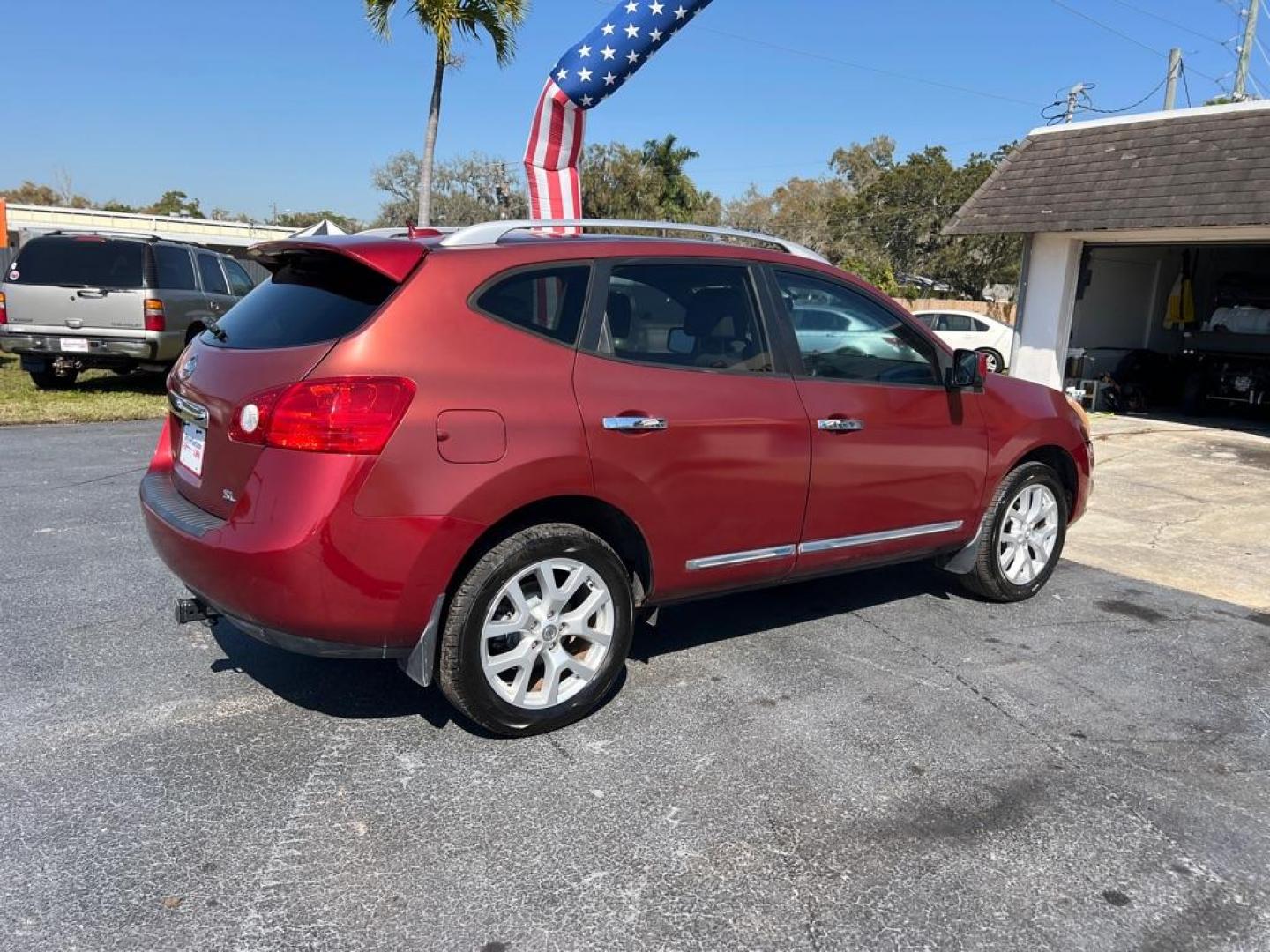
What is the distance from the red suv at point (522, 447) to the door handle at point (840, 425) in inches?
0.5

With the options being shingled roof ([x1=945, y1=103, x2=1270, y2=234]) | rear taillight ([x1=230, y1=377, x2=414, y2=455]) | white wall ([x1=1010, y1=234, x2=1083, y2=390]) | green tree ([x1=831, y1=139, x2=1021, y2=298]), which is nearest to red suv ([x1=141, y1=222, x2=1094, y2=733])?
rear taillight ([x1=230, y1=377, x2=414, y2=455])

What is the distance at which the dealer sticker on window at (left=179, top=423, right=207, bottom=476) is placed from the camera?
137 inches

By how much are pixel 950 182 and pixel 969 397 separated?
41918mm

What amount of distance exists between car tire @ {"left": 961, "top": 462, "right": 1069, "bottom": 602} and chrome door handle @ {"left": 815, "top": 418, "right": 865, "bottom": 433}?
3.96 feet

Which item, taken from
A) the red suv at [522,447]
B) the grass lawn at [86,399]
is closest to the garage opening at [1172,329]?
the red suv at [522,447]

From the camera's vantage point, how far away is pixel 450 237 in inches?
139

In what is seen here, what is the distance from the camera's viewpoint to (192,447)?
11.8 ft

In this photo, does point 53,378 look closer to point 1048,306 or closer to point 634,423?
point 634,423

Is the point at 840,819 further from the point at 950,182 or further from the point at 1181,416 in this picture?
the point at 950,182

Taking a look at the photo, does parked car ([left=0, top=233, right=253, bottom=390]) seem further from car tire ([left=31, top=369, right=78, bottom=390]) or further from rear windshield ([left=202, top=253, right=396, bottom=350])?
rear windshield ([left=202, top=253, right=396, bottom=350])

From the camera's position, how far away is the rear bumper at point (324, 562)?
→ 3.01 m

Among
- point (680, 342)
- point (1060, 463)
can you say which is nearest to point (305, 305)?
point (680, 342)

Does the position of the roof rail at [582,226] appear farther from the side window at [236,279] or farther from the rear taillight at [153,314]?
the side window at [236,279]

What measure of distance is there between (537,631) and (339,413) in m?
1.04
